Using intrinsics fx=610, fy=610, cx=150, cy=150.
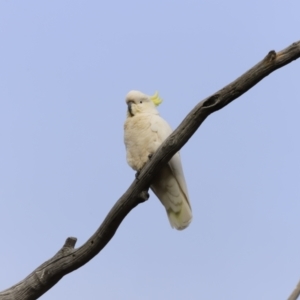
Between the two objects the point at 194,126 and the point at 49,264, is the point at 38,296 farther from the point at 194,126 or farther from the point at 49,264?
the point at 194,126

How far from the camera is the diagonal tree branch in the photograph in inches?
110

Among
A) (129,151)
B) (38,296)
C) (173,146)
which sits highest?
(129,151)

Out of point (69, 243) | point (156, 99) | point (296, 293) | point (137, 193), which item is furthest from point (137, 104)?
point (296, 293)

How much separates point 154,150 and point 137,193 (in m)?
0.65

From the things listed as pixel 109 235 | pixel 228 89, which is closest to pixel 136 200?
pixel 109 235

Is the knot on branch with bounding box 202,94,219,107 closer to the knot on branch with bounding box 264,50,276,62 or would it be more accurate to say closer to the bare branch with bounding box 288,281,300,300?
the knot on branch with bounding box 264,50,276,62

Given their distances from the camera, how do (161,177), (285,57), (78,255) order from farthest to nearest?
(161,177) < (78,255) < (285,57)

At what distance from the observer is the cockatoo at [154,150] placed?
147 inches

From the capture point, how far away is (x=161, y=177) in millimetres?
3824

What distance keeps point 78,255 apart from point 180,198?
0.94 m

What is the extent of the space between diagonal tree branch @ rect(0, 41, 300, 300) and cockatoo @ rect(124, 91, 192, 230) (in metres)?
0.61

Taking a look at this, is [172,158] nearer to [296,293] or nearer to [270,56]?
[270,56]

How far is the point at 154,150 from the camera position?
371cm

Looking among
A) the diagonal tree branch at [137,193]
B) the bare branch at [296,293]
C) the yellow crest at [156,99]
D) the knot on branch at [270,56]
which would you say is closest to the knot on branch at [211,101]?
the diagonal tree branch at [137,193]
